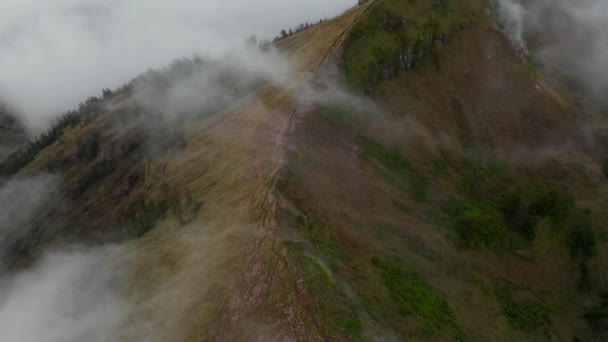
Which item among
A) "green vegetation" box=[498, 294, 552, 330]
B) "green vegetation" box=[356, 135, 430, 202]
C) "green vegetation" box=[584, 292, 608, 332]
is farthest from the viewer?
"green vegetation" box=[356, 135, 430, 202]

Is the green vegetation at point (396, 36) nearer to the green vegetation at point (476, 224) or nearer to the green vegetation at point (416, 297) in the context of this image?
the green vegetation at point (476, 224)

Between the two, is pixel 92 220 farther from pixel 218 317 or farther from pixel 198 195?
pixel 218 317

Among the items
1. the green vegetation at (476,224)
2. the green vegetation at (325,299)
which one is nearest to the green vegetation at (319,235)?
the green vegetation at (325,299)

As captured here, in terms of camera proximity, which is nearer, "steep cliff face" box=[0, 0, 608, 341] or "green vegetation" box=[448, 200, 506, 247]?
"steep cliff face" box=[0, 0, 608, 341]

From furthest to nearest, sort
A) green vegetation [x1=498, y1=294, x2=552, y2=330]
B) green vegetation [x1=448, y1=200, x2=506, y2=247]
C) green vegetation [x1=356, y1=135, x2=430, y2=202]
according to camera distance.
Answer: green vegetation [x1=356, y1=135, x2=430, y2=202] → green vegetation [x1=448, y1=200, x2=506, y2=247] → green vegetation [x1=498, y1=294, x2=552, y2=330]

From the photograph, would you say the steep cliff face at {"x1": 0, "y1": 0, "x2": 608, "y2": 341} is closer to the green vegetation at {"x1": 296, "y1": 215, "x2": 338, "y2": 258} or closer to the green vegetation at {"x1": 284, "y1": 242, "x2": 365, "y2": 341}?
the green vegetation at {"x1": 284, "y1": 242, "x2": 365, "y2": 341}

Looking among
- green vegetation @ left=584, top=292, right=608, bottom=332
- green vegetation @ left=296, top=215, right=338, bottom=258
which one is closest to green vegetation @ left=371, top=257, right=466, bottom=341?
green vegetation @ left=296, top=215, right=338, bottom=258

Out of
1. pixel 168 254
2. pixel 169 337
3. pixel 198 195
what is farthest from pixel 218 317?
pixel 198 195

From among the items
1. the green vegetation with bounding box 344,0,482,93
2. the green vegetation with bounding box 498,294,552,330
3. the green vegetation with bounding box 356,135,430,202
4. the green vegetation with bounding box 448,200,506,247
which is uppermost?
the green vegetation with bounding box 344,0,482,93
